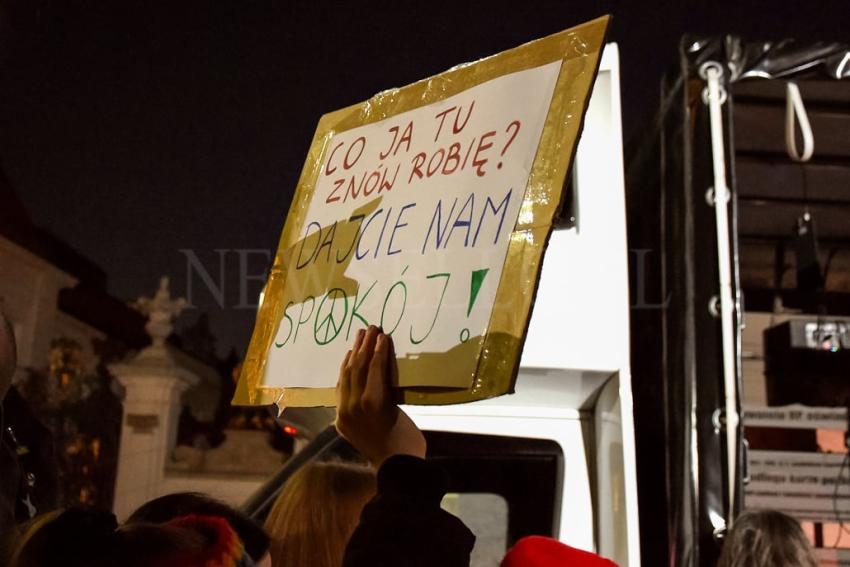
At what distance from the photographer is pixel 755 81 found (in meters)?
2.65

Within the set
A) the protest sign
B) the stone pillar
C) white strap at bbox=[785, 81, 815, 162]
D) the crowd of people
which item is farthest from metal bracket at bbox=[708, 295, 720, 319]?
the stone pillar

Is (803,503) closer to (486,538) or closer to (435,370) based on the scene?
(486,538)

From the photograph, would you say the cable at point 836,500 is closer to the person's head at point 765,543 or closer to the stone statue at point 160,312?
the person's head at point 765,543

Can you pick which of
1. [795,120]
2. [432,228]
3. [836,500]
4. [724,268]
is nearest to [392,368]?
[432,228]

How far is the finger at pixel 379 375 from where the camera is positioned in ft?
3.50

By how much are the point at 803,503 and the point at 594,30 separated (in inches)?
109

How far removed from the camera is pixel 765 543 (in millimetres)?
2195

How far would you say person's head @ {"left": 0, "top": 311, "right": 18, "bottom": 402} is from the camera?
4.20ft

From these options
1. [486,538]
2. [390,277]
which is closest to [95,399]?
[486,538]

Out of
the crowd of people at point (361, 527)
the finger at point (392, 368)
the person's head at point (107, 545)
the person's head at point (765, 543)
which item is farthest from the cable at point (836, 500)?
the person's head at point (107, 545)

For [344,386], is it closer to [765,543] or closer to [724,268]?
[765,543]

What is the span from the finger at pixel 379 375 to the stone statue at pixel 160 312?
A: 33.3 ft

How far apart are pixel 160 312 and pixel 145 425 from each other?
2.18 meters

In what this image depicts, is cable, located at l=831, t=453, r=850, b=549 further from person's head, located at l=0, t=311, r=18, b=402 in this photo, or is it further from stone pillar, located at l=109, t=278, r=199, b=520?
stone pillar, located at l=109, t=278, r=199, b=520
